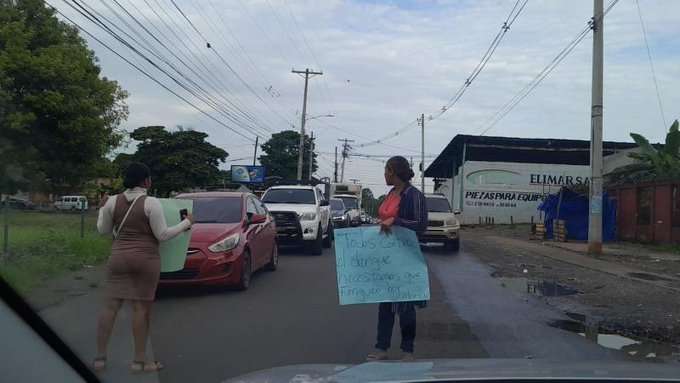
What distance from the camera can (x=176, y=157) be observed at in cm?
3978

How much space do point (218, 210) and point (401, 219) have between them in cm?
596

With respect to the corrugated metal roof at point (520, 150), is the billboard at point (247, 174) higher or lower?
lower

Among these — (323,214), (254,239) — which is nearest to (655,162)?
(323,214)

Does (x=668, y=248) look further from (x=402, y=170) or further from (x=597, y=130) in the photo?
(x=402, y=170)

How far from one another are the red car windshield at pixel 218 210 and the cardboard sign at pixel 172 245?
4436 millimetres

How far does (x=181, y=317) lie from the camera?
8242 mm

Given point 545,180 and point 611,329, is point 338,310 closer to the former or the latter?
point 611,329

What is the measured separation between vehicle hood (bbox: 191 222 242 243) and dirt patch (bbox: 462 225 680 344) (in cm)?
497

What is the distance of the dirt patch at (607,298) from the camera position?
8.41 metres

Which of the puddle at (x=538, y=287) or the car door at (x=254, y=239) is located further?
the puddle at (x=538, y=287)

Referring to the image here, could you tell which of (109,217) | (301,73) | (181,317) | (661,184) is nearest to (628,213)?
(661,184)

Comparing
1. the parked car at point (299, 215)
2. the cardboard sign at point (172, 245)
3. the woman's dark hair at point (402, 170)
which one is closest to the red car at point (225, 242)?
the cardboard sign at point (172, 245)

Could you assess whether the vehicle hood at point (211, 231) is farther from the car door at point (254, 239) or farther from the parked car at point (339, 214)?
the parked car at point (339, 214)

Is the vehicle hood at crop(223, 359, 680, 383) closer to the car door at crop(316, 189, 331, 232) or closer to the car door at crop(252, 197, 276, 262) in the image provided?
the car door at crop(252, 197, 276, 262)
